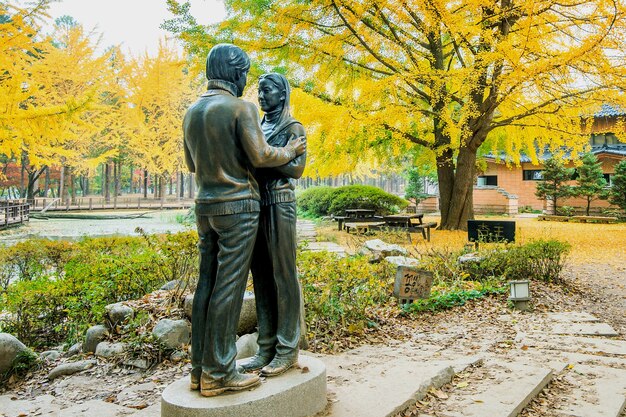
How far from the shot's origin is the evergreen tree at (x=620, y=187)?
1894 cm

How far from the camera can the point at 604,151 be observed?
22.1m

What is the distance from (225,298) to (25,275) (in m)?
5.93

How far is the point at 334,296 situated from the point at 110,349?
2.26 meters

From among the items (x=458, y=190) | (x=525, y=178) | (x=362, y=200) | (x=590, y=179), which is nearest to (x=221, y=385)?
(x=458, y=190)

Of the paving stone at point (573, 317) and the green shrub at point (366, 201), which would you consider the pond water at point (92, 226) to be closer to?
the green shrub at point (366, 201)

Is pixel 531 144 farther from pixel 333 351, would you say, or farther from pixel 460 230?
pixel 333 351

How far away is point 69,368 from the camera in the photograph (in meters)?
3.85

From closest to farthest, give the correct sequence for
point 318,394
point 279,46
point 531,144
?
1. point 318,394
2. point 279,46
3. point 531,144

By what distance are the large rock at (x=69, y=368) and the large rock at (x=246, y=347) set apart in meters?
1.39

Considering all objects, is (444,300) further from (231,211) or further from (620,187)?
(620,187)

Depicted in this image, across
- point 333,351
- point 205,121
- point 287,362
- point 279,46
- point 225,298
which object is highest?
point 279,46

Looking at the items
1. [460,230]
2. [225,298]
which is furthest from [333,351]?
[460,230]

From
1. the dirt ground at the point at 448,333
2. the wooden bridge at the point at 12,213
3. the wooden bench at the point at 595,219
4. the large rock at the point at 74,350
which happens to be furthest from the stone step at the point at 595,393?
the wooden bench at the point at 595,219

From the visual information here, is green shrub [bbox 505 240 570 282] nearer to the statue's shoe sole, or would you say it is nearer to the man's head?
the statue's shoe sole
